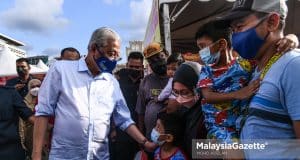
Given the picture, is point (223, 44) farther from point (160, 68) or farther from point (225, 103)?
point (160, 68)

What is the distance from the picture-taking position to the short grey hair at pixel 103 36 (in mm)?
2900

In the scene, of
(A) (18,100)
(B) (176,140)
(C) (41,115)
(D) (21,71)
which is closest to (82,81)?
(C) (41,115)

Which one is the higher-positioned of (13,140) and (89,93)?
(89,93)

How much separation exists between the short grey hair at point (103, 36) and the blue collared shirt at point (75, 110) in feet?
0.65

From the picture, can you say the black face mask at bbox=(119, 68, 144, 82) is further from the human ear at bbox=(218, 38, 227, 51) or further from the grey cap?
Answer: the grey cap

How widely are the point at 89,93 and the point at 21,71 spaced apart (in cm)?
456

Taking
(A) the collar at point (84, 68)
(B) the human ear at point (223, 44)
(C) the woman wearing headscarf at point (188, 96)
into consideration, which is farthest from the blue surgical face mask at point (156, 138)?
(B) the human ear at point (223, 44)

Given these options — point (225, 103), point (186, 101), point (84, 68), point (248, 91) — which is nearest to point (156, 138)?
point (186, 101)

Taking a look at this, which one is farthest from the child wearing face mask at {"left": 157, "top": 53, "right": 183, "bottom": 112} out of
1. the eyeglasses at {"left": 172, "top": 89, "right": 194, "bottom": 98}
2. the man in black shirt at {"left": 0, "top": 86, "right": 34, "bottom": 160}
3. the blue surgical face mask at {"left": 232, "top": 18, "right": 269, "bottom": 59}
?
the man in black shirt at {"left": 0, "top": 86, "right": 34, "bottom": 160}

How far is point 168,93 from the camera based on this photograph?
3689 millimetres

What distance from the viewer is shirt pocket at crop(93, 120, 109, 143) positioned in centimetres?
290

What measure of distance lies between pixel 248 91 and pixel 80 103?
4.13ft

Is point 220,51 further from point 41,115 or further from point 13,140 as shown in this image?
point 13,140

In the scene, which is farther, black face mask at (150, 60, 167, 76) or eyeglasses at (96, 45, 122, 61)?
black face mask at (150, 60, 167, 76)
